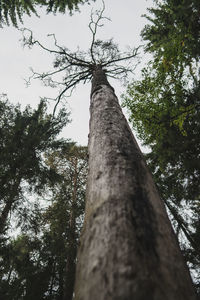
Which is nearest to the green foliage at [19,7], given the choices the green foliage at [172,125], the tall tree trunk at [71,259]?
the green foliage at [172,125]

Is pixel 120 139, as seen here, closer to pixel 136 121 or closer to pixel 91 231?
pixel 91 231

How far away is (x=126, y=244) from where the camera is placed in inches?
32.4

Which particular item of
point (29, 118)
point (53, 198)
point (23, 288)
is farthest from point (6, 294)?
point (29, 118)

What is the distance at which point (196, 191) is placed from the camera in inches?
267

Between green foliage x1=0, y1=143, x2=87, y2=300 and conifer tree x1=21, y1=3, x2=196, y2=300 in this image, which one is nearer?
conifer tree x1=21, y1=3, x2=196, y2=300

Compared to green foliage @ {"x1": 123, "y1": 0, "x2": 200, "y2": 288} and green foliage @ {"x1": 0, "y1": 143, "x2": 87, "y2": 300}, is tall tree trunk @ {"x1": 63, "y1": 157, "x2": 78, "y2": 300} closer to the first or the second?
green foliage @ {"x1": 0, "y1": 143, "x2": 87, "y2": 300}

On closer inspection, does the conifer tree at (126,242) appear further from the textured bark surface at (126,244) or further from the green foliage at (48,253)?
the green foliage at (48,253)

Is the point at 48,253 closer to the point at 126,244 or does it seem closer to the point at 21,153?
the point at 21,153

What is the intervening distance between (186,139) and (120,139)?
6.09m

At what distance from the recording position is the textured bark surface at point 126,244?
2.25 feet

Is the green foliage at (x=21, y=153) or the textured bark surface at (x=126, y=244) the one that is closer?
the textured bark surface at (x=126, y=244)

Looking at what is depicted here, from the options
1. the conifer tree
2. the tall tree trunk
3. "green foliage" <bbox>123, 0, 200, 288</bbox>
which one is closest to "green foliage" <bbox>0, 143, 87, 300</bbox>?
the tall tree trunk

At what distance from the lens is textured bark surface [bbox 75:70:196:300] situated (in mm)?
687

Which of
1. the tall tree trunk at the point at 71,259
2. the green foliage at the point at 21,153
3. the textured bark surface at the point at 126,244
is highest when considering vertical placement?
the green foliage at the point at 21,153
